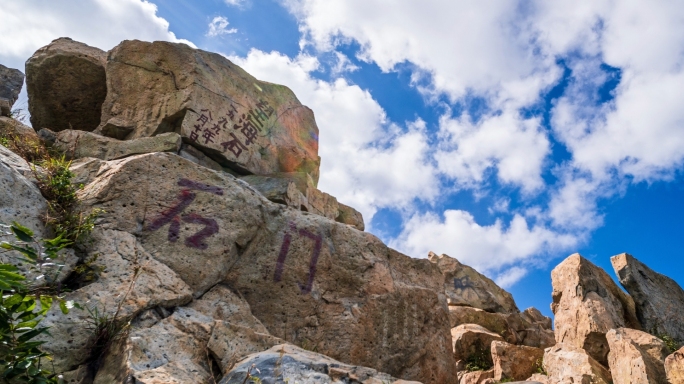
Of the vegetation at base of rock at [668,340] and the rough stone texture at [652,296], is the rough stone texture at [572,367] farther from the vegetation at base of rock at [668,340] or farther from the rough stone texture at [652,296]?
the rough stone texture at [652,296]

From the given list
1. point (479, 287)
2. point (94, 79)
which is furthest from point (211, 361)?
point (479, 287)

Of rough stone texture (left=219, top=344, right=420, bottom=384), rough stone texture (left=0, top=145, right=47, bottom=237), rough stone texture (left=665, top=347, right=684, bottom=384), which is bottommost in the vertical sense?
rough stone texture (left=219, top=344, right=420, bottom=384)

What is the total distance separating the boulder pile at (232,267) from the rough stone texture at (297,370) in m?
0.02

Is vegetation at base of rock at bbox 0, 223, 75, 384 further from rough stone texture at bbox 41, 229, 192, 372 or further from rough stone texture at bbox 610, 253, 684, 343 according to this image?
rough stone texture at bbox 610, 253, 684, 343

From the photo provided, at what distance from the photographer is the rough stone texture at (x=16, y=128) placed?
34.2 feet

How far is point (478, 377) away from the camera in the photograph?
15617 mm

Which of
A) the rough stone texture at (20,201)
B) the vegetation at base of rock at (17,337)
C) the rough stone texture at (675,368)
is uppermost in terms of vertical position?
the rough stone texture at (675,368)

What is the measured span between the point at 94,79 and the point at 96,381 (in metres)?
11.4

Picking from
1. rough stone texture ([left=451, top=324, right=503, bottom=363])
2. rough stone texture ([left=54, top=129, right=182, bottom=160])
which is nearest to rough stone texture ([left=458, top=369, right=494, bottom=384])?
rough stone texture ([left=451, top=324, right=503, bottom=363])

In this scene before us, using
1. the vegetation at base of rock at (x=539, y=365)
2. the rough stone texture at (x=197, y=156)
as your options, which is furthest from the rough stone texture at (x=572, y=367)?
the rough stone texture at (x=197, y=156)

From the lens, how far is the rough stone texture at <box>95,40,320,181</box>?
483 inches

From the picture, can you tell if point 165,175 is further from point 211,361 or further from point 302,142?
point 302,142

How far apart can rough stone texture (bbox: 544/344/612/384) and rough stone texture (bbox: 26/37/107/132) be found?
14492 mm

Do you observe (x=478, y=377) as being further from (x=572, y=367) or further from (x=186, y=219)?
(x=186, y=219)
